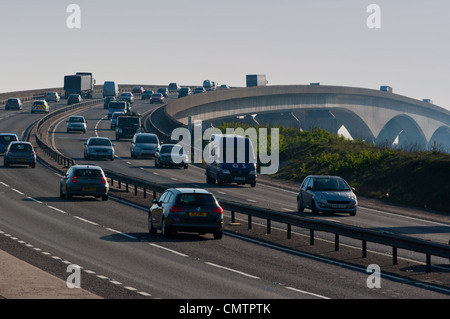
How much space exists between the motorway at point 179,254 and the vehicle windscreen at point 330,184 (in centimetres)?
108

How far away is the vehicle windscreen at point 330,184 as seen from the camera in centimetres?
3278

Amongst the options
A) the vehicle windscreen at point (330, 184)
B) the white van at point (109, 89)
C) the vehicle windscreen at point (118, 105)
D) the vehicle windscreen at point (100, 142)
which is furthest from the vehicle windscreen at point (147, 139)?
the white van at point (109, 89)

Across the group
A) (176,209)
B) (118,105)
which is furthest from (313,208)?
(118,105)

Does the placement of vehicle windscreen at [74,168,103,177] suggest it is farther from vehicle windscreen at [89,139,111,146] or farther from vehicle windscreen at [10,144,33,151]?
vehicle windscreen at [89,139,111,146]

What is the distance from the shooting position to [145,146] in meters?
60.2

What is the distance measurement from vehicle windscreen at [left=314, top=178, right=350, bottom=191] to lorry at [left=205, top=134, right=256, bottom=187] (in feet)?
35.2

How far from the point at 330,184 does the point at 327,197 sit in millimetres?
1058

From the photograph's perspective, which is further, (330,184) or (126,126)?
(126,126)

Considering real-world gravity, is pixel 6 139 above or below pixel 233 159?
below

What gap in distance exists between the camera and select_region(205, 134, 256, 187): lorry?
43.4 meters

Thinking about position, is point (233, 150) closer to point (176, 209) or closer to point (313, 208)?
point (313, 208)

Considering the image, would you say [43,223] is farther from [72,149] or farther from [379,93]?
[379,93]

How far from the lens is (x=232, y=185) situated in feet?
152
